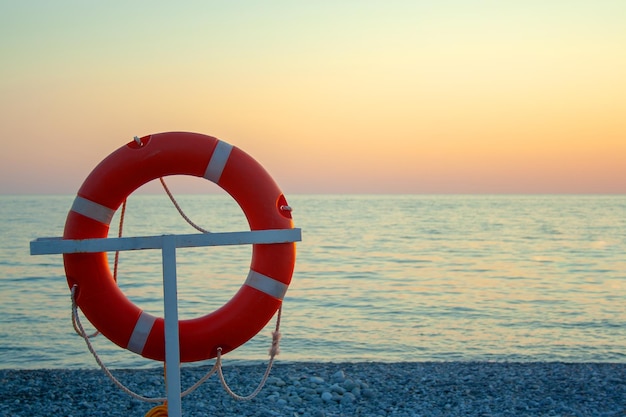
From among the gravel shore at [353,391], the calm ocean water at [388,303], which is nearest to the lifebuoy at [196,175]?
the gravel shore at [353,391]

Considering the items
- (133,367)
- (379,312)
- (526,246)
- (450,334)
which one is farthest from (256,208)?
(526,246)

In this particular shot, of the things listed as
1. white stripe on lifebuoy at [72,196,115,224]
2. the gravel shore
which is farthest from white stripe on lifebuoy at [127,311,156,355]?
the gravel shore

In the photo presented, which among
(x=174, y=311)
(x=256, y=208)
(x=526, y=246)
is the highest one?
(x=256, y=208)

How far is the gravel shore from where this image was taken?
4.40 meters

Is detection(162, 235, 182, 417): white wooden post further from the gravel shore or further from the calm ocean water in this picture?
the calm ocean water

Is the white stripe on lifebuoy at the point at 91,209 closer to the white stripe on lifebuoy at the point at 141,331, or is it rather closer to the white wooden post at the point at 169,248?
the white wooden post at the point at 169,248

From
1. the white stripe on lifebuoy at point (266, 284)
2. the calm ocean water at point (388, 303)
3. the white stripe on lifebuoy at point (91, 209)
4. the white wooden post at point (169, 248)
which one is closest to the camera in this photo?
the white wooden post at point (169, 248)

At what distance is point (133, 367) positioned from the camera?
6.13 m

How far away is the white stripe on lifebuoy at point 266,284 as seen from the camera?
3.38m

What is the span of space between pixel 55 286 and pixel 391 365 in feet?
24.4

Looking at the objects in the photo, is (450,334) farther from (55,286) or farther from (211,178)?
(55,286)

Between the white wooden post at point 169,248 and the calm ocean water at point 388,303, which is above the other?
the white wooden post at point 169,248

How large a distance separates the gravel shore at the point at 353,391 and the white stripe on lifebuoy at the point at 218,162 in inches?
66.2

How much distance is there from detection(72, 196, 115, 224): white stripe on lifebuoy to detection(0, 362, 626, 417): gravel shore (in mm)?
1596
